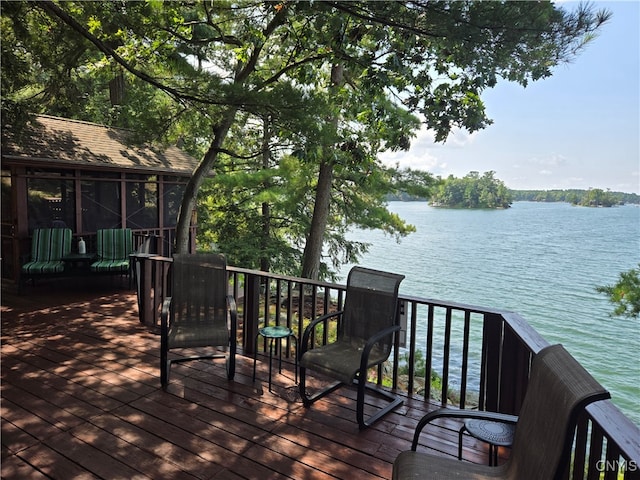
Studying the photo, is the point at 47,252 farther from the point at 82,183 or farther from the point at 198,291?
the point at 198,291

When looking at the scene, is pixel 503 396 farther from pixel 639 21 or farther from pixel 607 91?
pixel 607 91

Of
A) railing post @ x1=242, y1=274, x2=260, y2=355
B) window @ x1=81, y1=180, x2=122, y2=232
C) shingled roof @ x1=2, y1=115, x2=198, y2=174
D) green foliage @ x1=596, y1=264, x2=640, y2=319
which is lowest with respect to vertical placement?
green foliage @ x1=596, y1=264, x2=640, y2=319

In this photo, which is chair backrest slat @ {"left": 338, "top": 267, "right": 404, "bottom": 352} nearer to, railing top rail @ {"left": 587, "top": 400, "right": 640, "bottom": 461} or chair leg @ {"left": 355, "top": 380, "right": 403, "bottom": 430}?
chair leg @ {"left": 355, "top": 380, "right": 403, "bottom": 430}

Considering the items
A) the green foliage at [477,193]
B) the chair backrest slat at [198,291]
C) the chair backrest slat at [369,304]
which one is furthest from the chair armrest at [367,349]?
the green foliage at [477,193]

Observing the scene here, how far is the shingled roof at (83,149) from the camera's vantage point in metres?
7.16

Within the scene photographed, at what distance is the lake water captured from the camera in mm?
12008

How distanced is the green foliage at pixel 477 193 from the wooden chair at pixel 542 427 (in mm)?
30174

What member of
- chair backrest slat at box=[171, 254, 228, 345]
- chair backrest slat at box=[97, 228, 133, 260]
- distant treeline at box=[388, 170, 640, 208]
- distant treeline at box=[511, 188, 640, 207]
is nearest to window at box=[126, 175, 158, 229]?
chair backrest slat at box=[97, 228, 133, 260]

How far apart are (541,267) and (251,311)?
74.9 feet

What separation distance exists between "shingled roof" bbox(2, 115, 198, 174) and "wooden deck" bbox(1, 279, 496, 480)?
4.26 m

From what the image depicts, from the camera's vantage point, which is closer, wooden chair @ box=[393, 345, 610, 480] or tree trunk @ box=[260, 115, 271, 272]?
wooden chair @ box=[393, 345, 610, 480]

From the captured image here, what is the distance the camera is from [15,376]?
11.4ft

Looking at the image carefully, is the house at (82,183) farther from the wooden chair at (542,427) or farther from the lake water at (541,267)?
the lake water at (541,267)

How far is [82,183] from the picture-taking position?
823 centimetres
